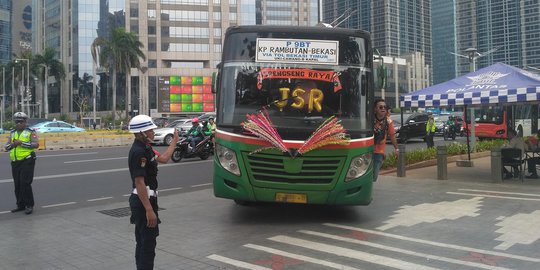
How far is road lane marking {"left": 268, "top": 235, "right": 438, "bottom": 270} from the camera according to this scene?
5.46 meters

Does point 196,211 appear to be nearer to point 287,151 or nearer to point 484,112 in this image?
point 287,151

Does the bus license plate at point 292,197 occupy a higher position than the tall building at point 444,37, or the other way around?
the tall building at point 444,37

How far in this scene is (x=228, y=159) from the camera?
708 centimetres

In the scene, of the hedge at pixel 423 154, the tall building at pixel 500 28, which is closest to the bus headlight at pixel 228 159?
the hedge at pixel 423 154

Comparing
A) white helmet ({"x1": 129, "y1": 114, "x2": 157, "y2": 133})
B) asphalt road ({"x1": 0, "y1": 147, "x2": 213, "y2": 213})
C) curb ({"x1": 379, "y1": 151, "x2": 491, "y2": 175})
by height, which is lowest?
asphalt road ({"x1": 0, "y1": 147, "x2": 213, "y2": 213})

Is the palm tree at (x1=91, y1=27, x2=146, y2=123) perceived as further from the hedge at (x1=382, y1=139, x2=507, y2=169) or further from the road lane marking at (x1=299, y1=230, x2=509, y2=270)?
the road lane marking at (x1=299, y1=230, x2=509, y2=270)

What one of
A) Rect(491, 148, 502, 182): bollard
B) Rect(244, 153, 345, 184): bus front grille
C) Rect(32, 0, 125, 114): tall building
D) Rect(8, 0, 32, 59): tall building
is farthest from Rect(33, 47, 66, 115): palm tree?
Rect(244, 153, 345, 184): bus front grille

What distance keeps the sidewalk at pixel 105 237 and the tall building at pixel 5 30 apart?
409ft

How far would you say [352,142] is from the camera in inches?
271

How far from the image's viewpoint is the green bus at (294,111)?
6.83 metres

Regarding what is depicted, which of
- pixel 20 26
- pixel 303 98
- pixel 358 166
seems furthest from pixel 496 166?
pixel 20 26

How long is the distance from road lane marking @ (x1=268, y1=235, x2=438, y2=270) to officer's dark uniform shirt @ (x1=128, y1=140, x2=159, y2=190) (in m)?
2.58

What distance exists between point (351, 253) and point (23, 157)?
20.1 feet

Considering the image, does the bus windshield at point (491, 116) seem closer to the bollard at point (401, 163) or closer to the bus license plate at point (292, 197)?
the bollard at point (401, 163)
